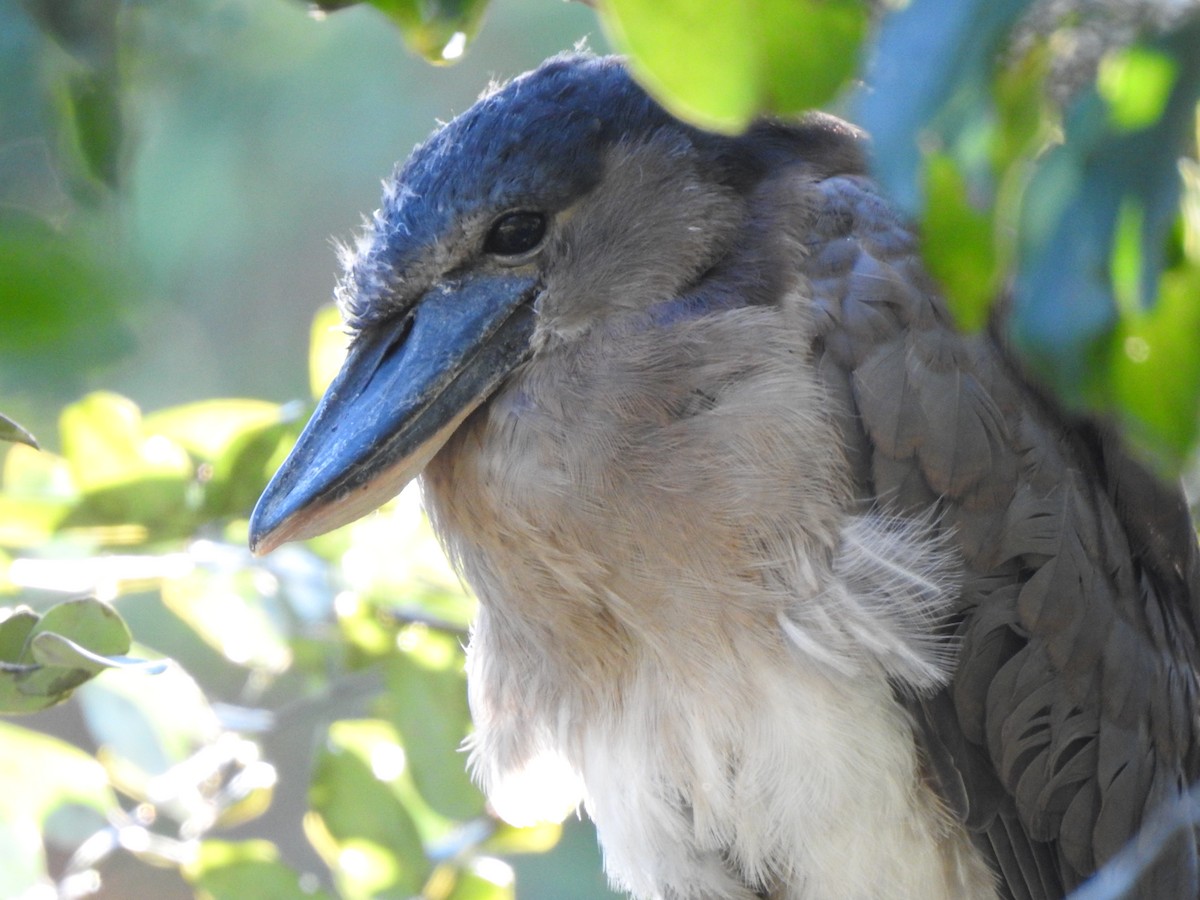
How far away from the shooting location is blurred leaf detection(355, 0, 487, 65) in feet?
2.03

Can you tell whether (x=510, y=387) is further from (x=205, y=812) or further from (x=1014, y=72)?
(x=1014, y=72)

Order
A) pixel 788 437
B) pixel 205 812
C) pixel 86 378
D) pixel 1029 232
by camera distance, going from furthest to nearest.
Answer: pixel 205 812, pixel 788 437, pixel 86 378, pixel 1029 232

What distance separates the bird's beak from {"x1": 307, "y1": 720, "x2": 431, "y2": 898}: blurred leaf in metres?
0.33

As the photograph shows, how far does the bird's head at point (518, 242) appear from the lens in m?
1.38

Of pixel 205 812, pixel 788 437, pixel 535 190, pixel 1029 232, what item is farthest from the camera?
pixel 205 812

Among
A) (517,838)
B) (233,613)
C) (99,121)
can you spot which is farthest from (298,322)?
(99,121)

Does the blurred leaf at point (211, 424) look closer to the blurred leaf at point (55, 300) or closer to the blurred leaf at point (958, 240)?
the blurred leaf at point (55, 300)

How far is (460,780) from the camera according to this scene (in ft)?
5.22

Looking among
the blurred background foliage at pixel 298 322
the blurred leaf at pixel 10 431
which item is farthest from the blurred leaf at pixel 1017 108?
the blurred leaf at pixel 10 431

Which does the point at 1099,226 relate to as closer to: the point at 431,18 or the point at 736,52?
the point at 736,52

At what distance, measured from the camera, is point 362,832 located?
4.91ft

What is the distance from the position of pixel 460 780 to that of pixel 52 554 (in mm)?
509

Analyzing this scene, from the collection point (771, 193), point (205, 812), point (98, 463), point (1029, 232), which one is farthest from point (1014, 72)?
point (205, 812)

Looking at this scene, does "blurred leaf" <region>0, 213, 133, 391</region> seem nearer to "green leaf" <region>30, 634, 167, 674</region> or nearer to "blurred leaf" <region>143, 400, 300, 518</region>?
"green leaf" <region>30, 634, 167, 674</region>
